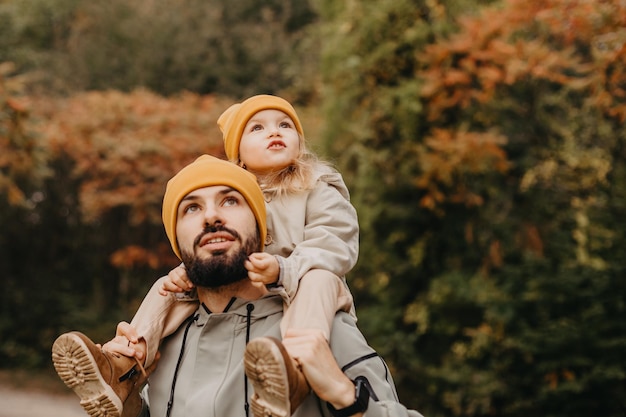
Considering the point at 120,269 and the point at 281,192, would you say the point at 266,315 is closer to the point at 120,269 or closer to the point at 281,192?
the point at 281,192

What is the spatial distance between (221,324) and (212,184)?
1.45 ft

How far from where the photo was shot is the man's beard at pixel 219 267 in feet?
7.11

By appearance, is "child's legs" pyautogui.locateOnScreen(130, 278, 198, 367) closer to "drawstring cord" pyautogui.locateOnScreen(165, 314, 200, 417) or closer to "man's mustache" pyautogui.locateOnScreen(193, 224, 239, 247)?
"drawstring cord" pyautogui.locateOnScreen(165, 314, 200, 417)

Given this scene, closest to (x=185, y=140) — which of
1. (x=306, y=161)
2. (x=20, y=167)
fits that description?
(x=20, y=167)

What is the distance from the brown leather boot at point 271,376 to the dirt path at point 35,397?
8.32 m

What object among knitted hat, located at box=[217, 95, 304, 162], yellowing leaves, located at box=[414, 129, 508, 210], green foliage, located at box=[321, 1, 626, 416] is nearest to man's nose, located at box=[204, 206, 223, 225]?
knitted hat, located at box=[217, 95, 304, 162]

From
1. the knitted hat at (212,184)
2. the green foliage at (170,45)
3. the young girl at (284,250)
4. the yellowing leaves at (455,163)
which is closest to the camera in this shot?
the young girl at (284,250)

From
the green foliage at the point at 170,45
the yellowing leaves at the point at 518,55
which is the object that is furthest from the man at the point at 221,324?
the green foliage at the point at 170,45

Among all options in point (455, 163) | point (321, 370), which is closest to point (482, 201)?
point (455, 163)

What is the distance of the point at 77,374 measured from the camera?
2021mm

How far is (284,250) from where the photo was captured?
2.45 meters

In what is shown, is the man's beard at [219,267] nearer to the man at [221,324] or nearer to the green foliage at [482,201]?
the man at [221,324]

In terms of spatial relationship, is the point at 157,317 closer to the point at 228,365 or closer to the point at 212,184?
the point at 228,365

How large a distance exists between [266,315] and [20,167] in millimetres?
7693
